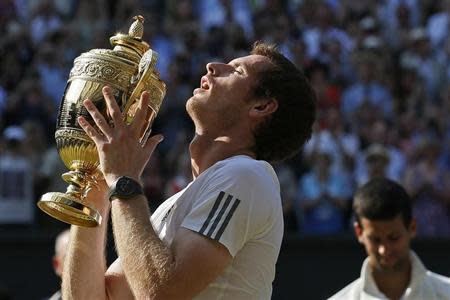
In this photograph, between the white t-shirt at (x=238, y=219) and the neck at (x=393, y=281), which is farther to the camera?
the neck at (x=393, y=281)

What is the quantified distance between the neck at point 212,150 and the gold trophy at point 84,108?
0.18m

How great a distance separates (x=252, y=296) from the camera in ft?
11.6

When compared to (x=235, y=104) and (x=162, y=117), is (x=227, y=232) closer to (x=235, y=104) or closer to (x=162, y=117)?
(x=235, y=104)

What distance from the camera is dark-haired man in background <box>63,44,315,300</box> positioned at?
133 inches

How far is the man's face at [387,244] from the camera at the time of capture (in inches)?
225

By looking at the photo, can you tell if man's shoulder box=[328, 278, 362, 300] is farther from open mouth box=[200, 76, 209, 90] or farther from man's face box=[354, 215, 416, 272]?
open mouth box=[200, 76, 209, 90]

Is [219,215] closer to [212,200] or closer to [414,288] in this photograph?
[212,200]

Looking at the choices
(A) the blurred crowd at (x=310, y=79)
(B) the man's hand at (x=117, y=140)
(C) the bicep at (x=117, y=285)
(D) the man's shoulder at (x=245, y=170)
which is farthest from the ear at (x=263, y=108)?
(A) the blurred crowd at (x=310, y=79)

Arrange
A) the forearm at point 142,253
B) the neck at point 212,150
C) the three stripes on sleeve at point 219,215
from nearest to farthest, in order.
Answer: the forearm at point 142,253, the three stripes on sleeve at point 219,215, the neck at point 212,150

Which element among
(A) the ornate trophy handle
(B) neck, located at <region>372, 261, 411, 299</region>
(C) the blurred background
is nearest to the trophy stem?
(A) the ornate trophy handle

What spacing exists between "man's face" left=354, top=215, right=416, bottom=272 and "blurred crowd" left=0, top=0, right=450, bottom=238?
3832 millimetres

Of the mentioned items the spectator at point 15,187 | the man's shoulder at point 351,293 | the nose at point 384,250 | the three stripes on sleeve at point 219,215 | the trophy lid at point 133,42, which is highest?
the trophy lid at point 133,42

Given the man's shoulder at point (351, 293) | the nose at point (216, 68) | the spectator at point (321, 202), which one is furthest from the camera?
the spectator at point (321, 202)

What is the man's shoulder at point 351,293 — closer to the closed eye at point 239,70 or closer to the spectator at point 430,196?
the closed eye at point 239,70
